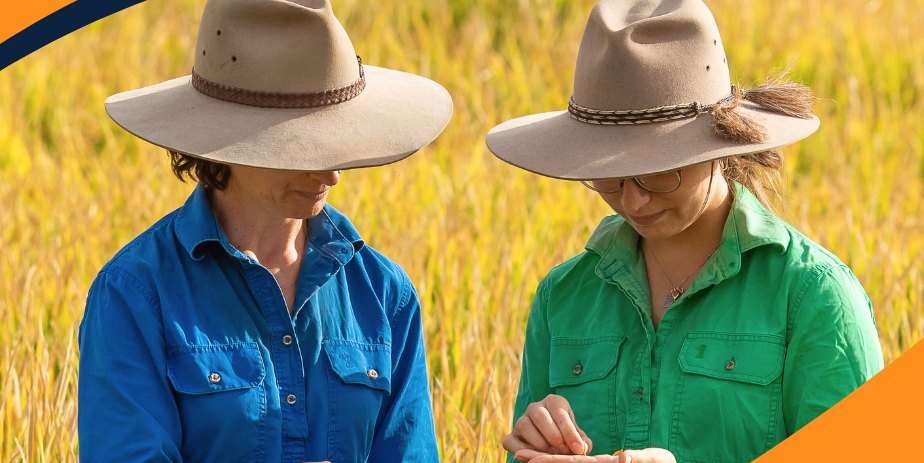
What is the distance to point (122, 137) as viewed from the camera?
5426 millimetres

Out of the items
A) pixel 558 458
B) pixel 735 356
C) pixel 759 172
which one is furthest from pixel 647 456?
pixel 759 172

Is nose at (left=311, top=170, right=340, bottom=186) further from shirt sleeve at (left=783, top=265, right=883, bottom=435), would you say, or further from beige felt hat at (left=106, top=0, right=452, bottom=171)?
shirt sleeve at (left=783, top=265, right=883, bottom=435)

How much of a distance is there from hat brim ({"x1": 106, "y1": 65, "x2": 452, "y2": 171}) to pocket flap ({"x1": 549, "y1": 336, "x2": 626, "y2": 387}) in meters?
0.52

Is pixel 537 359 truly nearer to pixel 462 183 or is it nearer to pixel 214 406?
pixel 214 406

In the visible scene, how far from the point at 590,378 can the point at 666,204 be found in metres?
0.40

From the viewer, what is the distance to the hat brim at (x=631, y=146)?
1994 mm

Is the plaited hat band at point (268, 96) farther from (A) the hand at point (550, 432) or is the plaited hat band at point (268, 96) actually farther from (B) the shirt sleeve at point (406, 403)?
(A) the hand at point (550, 432)

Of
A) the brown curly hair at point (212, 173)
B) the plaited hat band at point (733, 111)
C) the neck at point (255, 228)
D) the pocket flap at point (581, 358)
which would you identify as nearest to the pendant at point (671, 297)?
the pocket flap at point (581, 358)

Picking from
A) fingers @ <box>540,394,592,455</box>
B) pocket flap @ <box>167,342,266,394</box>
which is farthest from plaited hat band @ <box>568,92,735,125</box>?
pocket flap @ <box>167,342,266,394</box>

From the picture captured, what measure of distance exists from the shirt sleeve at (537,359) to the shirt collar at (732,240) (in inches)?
A: 6.8

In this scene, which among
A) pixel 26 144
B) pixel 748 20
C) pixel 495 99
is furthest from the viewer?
pixel 748 20

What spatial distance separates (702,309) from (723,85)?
45cm

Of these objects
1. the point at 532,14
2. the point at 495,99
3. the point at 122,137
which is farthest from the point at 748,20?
the point at 122,137

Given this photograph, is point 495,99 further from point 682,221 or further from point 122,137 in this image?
point 682,221
